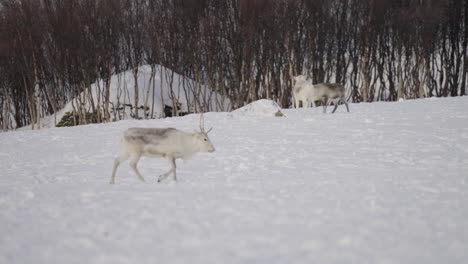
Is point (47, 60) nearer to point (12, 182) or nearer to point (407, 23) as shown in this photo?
point (12, 182)

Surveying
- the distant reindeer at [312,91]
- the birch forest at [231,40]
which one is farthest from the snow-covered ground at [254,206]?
the birch forest at [231,40]

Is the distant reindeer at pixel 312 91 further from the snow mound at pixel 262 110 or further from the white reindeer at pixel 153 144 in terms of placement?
the white reindeer at pixel 153 144

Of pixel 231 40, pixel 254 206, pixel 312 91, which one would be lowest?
pixel 254 206

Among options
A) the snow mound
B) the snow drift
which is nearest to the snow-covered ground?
the snow mound

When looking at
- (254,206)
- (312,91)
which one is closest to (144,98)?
(312,91)

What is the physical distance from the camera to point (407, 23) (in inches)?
1139

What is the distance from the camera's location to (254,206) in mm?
4770

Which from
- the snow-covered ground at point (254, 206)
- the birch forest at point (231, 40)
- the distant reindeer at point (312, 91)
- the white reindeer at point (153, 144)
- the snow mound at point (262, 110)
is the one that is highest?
the birch forest at point (231, 40)

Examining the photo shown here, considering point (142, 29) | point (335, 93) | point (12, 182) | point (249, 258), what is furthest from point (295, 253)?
point (142, 29)

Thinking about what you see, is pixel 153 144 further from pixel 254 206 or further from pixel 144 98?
pixel 144 98

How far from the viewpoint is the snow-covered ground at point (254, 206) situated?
11.3ft

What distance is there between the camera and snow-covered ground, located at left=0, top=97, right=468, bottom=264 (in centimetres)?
346

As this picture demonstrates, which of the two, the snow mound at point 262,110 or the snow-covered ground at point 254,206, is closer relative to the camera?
the snow-covered ground at point 254,206

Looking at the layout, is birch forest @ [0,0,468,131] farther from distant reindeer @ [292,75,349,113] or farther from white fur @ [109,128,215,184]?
white fur @ [109,128,215,184]
